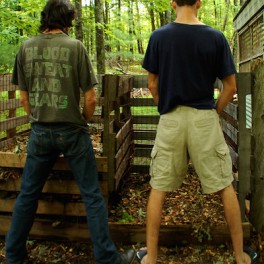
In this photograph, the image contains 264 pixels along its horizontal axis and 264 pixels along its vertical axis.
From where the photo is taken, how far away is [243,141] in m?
3.53

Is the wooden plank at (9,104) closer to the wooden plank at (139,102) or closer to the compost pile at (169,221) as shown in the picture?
the compost pile at (169,221)

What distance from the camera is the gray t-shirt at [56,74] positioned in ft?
9.45

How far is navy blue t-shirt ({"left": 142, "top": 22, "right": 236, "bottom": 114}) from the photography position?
8.94ft

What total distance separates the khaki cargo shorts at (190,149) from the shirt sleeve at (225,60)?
0.34 meters

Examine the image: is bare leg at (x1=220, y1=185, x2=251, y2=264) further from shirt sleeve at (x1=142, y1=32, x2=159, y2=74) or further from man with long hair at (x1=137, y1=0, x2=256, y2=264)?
shirt sleeve at (x1=142, y1=32, x2=159, y2=74)

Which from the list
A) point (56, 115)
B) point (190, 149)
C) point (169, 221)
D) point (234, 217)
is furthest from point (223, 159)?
point (56, 115)

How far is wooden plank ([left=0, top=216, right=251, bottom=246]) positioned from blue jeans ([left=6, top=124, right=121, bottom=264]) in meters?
0.54

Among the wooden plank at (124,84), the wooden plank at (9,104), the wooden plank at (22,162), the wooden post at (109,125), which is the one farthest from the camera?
the wooden plank at (9,104)

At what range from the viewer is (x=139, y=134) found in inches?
207

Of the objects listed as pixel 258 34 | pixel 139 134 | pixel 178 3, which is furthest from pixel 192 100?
pixel 258 34

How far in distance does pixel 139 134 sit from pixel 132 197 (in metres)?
1.11

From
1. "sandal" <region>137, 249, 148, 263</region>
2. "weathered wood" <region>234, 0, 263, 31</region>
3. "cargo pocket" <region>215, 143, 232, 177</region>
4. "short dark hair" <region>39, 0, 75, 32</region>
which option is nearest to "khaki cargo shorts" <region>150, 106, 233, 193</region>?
"cargo pocket" <region>215, 143, 232, 177</region>

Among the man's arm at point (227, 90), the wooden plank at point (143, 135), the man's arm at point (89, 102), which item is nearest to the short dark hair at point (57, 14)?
the man's arm at point (89, 102)

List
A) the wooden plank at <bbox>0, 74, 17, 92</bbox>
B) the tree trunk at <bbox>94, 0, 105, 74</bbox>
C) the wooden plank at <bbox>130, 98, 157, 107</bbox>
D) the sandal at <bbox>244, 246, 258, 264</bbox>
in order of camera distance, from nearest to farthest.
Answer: the sandal at <bbox>244, 246, 258, 264</bbox> → the wooden plank at <bbox>0, 74, 17, 92</bbox> → the wooden plank at <bbox>130, 98, 157, 107</bbox> → the tree trunk at <bbox>94, 0, 105, 74</bbox>
